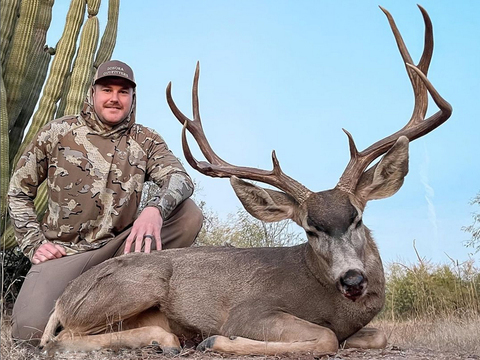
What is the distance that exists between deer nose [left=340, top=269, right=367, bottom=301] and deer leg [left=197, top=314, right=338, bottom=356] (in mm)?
451

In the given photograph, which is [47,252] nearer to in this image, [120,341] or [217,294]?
[120,341]

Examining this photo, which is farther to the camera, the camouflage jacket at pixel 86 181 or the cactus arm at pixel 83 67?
the cactus arm at pixel 83 67

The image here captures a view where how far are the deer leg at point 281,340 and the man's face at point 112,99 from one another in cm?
277

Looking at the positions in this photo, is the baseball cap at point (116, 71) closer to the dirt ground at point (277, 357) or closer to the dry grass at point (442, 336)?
the dirt ground at point (277, 357)

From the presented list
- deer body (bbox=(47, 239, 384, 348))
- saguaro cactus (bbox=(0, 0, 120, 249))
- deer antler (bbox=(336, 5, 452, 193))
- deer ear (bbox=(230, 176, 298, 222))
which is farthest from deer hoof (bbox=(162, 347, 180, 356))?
saguaro cactus (bbox=(0, 0, 120, 249))

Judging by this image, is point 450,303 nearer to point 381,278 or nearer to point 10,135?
point 381,278

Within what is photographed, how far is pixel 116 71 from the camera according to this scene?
22.6ft

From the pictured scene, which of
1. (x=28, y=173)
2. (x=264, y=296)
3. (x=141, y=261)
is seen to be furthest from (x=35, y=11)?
(x=264, y=296)

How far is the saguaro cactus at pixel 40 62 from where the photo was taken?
1079 cm

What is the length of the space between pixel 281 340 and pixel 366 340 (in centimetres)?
84

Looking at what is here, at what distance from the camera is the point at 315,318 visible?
5.45 m

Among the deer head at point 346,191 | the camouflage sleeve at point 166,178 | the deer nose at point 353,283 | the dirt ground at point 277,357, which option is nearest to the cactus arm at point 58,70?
the camouflage sleeve at point 166,178

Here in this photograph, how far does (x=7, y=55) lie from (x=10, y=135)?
1.39m

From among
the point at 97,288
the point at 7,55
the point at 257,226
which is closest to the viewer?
the point at 97,288
